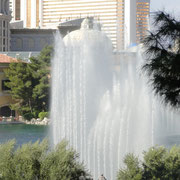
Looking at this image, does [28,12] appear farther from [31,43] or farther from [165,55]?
[165,55]

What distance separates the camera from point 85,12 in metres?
129

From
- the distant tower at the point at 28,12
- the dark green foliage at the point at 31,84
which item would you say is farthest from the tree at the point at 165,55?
the distant tower at the point at 28,12

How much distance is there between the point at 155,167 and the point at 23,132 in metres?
26.5

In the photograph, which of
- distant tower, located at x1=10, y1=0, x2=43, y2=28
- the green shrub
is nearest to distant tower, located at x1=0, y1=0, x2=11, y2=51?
the green shrub

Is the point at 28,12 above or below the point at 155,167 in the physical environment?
above

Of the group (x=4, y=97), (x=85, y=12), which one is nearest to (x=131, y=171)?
(x=4, y=97)

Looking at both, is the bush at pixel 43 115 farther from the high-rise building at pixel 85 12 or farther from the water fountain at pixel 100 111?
the high-rise building at pixel 85 12

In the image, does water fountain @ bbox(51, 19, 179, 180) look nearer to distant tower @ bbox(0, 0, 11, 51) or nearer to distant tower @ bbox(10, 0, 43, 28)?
distant tower @ bbox(0, 0, 11, 51)

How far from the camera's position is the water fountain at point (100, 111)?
20.7 m

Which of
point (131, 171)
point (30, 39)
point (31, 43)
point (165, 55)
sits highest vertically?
point (30, 39)

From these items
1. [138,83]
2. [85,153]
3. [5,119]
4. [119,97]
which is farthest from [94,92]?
[5,119]

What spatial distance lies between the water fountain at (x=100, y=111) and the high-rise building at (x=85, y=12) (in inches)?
3513

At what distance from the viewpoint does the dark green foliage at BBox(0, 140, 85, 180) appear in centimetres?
1409

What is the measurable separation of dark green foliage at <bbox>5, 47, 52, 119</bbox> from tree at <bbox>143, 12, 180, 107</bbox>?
37.1 metres
